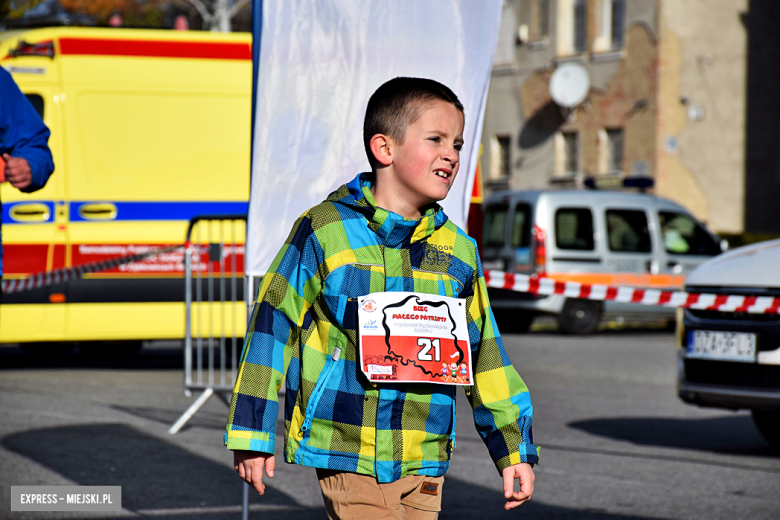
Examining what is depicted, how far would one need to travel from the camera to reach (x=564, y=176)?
92.4 ft

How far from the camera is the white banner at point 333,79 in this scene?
4.23 metres

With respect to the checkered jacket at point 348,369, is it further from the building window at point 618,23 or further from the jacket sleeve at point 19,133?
the building window at point 618,23

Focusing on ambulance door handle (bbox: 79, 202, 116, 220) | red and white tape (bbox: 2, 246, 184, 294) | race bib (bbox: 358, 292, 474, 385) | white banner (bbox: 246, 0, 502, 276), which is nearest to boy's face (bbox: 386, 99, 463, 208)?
race bib (bbox: 358, 292, 474, 385)

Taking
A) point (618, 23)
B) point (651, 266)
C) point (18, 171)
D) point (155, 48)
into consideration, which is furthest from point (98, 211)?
point (618, 23)

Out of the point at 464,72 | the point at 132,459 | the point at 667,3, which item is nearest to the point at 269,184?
the point at 464,72

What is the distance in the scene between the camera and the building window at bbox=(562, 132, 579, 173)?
28320 millimetres

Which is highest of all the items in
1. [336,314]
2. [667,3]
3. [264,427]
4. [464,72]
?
[667,3]

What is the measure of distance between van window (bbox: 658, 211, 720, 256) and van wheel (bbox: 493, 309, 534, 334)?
92.2 inches

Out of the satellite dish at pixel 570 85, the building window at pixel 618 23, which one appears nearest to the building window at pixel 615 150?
the satellite dish at pixel 570 85

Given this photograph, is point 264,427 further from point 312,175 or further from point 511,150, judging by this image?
point 511,150

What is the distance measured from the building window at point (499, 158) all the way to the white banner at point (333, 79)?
25.7m

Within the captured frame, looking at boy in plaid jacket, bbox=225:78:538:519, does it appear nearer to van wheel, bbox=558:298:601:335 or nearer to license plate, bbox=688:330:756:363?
license plate, bbox=688:330:756:363

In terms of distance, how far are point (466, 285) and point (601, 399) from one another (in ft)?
22.3

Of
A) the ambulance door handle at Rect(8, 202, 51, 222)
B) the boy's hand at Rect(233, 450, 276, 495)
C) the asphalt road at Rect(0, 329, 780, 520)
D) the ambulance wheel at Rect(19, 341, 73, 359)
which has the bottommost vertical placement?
the asphalt road at Rect(0, 329, 780, 520)
